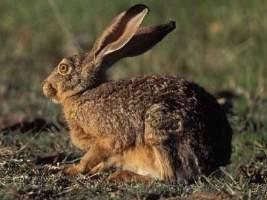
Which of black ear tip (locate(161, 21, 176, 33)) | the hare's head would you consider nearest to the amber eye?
the hare's head

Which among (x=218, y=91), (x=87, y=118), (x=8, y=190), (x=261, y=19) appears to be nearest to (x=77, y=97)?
(x=87, y=118)

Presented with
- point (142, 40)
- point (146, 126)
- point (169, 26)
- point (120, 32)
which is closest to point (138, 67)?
point (142, 40)

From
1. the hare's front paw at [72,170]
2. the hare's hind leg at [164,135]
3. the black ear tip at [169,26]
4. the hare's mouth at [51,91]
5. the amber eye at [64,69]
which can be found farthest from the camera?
the hare's mouth at [51,91]

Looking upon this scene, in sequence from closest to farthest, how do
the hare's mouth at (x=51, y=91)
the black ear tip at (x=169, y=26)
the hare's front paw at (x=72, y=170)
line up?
the hare's front paw at (x=72, y=170) < the black ear tip at (x=169, y=26) < the hare's mouth at (x=51, y=91)

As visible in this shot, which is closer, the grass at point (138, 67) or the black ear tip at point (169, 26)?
the grass at point (138, 67)

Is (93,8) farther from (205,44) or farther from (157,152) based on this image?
(157,152)

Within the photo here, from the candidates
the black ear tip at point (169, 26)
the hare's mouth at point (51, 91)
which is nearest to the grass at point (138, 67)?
the hare's mouth at point (51, 91)

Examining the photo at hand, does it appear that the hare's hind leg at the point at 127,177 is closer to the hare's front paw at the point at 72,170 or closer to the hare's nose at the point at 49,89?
the hare's front paw at the point at 72,170

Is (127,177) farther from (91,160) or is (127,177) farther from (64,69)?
(64,69)
